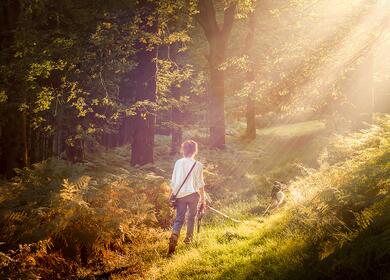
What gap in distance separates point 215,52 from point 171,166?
24.3ft

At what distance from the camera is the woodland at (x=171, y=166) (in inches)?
267

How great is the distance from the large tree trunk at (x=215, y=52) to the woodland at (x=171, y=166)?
72mm

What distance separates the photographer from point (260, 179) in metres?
16.5

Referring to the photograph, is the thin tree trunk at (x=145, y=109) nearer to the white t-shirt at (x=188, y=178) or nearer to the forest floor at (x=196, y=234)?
the forest floor at (x=196, y=234)

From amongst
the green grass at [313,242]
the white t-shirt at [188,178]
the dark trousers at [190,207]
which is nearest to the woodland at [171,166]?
the green grass at [313,242]

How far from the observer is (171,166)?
1788 centimetres

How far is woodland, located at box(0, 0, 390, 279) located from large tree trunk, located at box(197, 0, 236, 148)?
0.07 m

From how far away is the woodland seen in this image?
22.2ft

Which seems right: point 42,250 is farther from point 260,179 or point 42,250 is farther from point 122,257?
point 260,179

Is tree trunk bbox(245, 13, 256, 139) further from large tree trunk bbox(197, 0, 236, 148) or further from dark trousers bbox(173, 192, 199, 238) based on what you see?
dark trousers bbox(173, 192, 199, 238)

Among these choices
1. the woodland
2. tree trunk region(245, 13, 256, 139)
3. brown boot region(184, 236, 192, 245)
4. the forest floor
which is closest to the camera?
the forest floor

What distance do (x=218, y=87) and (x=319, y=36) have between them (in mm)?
11132

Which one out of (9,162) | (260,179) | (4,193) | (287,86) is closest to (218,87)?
(260,179)

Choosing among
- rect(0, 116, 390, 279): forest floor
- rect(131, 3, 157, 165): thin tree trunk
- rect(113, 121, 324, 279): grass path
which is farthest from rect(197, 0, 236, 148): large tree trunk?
rect(0, 116, 390, 279): forest floor
